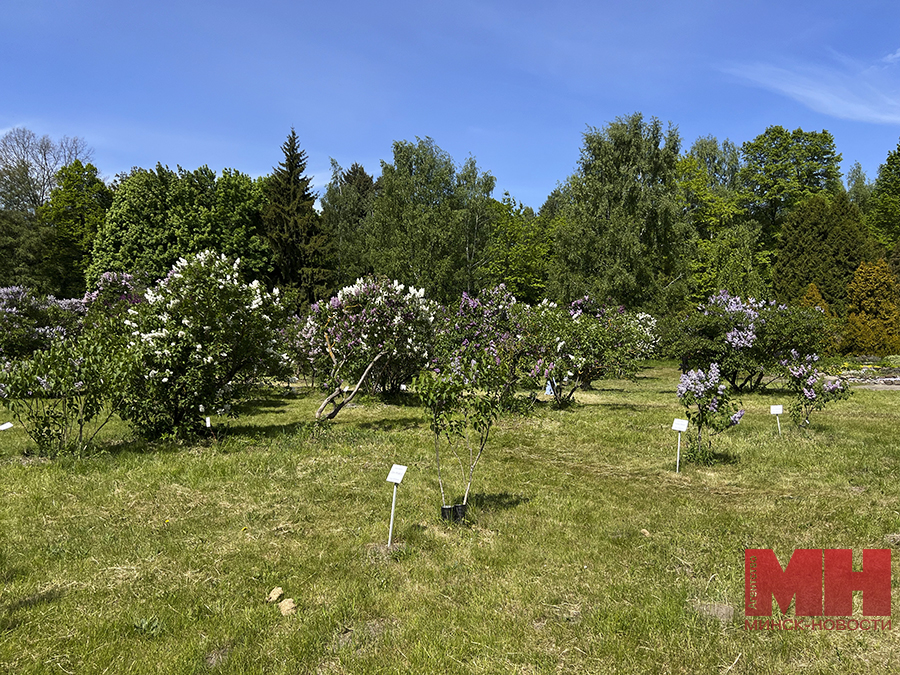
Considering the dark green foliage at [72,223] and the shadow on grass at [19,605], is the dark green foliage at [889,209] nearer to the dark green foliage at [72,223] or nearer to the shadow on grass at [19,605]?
the shadow on grass at [19,605]

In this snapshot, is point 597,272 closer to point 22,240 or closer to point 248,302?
point 248,302

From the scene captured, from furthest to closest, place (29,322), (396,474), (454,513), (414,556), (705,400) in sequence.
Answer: (29,322) → (705,400) → (454,513) → (396,474) → (414,556)

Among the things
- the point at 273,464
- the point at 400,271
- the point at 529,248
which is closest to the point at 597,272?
the point at 400,271

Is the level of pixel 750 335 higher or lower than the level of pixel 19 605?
higher

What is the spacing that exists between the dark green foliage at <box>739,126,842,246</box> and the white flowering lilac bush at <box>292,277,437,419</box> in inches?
1575

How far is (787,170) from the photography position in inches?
1722

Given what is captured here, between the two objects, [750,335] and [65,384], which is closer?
[65,384]

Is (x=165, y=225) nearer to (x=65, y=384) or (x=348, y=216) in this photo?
(x=348, y=216)

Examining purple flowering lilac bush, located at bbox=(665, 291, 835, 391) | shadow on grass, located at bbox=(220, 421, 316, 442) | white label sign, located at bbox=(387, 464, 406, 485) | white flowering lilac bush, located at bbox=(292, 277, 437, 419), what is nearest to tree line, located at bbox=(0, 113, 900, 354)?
purple flowering lilac bush, located at bbox=(665, 291, 835, 391)

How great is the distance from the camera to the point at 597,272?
30.3 m

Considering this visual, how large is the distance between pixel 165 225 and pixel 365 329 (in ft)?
91.5

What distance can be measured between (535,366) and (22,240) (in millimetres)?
38775

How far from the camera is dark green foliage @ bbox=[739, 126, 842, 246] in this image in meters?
43.4

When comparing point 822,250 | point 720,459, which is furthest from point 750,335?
point 822,250
